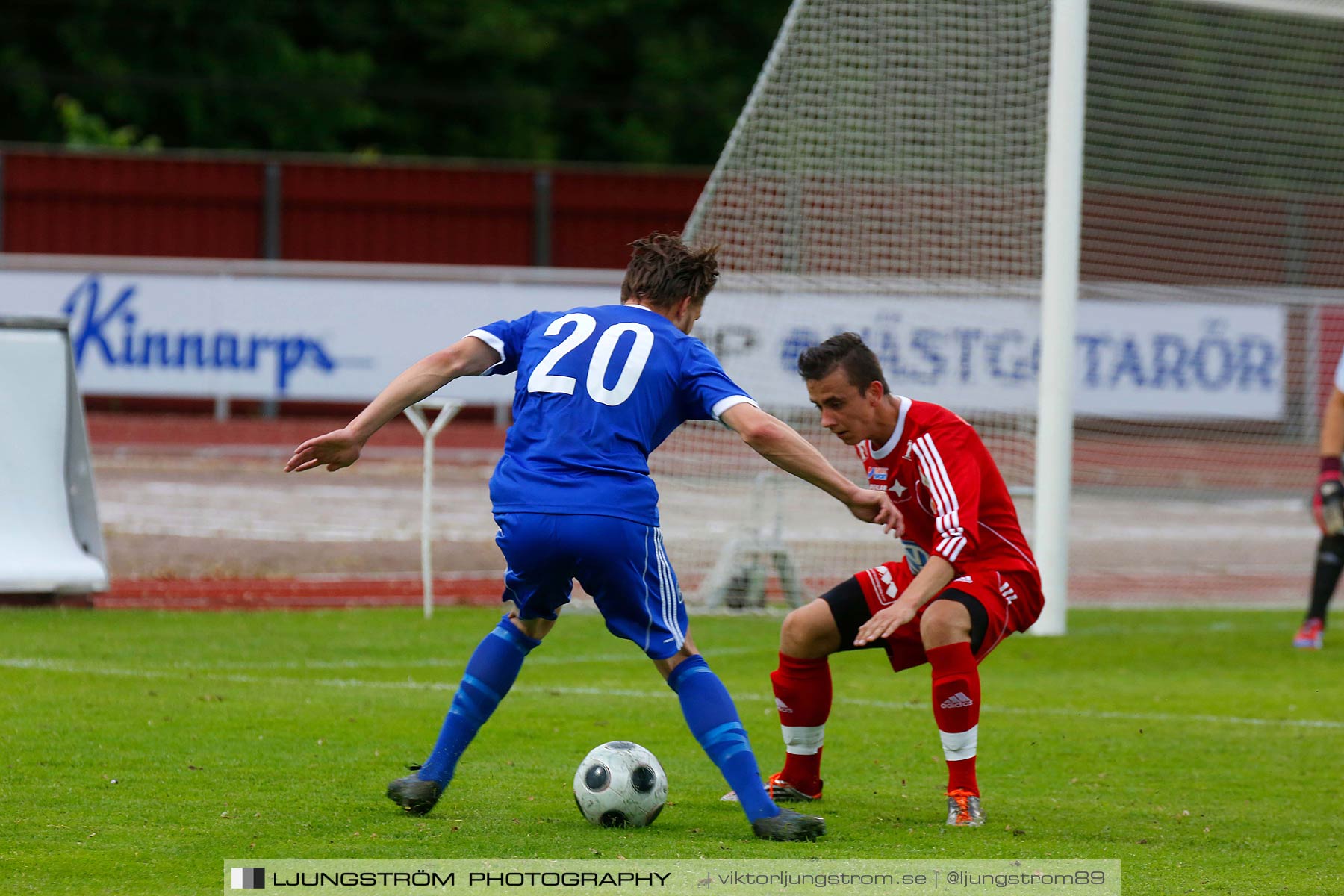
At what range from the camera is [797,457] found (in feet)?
15.6

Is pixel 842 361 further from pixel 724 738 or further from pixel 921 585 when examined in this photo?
pixel 724 738

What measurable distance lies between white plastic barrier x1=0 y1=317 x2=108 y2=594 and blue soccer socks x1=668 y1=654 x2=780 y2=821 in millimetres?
5906

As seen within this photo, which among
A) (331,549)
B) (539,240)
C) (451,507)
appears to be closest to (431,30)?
(539,240)

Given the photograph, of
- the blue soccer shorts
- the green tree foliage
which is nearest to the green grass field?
the blue soccer shorts

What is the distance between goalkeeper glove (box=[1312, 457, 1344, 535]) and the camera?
9.75 m

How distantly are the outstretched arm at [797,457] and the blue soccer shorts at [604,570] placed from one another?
43cm

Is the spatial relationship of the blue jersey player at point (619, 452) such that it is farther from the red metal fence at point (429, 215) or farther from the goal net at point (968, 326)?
the red metal fence at point (429, 215)

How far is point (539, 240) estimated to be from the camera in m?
26.0

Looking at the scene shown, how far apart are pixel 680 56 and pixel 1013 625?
30.5 meters

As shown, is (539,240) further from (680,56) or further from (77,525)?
(77,525)

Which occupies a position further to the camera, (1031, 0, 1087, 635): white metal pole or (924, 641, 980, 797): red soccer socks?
(1031, 0, 1087, 635): white metal pole

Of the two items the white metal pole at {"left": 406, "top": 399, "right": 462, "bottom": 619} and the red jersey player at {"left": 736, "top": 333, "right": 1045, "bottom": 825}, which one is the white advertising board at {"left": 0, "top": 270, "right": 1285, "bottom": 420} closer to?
the white metal pole at {"left": 406, "top": 399, "right": 462, "bottom": 619}

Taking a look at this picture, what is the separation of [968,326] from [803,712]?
842 cm

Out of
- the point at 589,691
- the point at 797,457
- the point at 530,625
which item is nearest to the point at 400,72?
the point at 589,691
